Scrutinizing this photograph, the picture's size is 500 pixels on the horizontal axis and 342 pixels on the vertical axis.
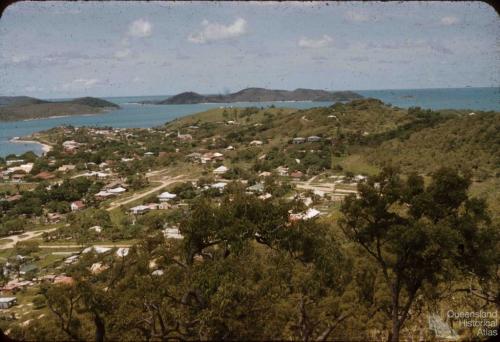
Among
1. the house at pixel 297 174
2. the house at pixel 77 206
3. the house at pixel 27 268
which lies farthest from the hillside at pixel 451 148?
the house at pixel 27 268

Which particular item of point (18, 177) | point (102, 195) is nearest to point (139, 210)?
point (102, 195)

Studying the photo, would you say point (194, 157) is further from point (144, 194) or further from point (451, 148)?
point (451, 148)

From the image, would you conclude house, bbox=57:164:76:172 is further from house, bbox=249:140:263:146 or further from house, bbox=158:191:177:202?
house, bbox=249:140:263:146

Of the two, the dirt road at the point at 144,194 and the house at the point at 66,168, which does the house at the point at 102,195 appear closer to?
the dirt road at the point at 144,194

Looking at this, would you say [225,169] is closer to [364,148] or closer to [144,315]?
[364,148]

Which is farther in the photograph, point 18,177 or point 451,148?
point 18,177


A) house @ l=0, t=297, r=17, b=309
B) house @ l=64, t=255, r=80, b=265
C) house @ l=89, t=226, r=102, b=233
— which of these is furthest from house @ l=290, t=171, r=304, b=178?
house @ l=0, t=297, r=17, b=309

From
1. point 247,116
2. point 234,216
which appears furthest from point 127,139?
point 234,216
